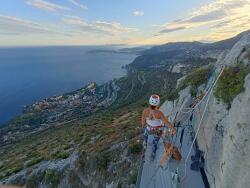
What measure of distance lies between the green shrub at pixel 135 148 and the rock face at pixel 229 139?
5676 mm

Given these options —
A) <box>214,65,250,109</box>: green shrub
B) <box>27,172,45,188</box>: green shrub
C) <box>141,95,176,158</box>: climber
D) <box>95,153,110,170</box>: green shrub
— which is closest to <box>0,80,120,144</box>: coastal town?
<box>27,172,45,188</box>: green shrub

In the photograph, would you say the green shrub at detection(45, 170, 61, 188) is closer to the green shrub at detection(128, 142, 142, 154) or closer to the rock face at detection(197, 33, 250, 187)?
the green shrub at detection(128, 142, 142, 154)

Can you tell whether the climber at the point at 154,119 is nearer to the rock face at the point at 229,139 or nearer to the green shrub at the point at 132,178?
the rock face at the point at 229,139

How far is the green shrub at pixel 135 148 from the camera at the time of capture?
16680 millimetres

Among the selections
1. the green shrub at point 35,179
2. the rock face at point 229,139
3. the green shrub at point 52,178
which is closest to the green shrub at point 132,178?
the rock face at point 229,139

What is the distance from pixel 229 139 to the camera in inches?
334

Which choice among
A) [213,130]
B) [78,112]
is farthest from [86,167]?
[78,112]

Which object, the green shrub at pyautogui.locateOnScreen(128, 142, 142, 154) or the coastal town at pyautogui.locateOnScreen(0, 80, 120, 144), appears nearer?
the green shrub at pyautogui.locateOnScreen(128, 142, 142, 154)

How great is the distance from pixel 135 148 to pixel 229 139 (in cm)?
891

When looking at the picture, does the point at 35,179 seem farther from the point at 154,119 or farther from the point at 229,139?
the point at 229,139

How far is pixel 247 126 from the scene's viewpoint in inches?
309

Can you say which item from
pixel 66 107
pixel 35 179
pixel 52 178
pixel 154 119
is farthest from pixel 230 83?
pixel 66 107

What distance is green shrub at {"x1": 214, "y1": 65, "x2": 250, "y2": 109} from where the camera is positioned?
9268mm

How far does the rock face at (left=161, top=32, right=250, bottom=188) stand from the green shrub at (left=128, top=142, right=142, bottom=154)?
5.68m
